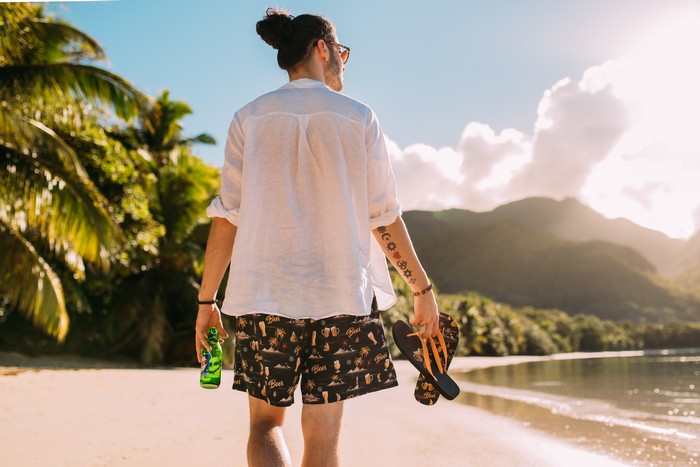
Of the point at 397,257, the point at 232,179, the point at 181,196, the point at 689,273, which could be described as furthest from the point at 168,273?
the point at 689,273

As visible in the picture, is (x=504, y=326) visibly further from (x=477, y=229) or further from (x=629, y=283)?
(x=477, y=229)

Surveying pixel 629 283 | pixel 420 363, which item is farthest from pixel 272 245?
pixel 629 283

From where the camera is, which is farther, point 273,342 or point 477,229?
point 477,229

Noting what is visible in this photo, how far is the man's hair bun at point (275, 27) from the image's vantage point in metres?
2.22

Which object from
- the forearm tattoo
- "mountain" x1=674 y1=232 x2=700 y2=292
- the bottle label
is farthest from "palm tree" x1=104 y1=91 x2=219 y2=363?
"mountain" x1=674 y1=232 x2=700 y2=292

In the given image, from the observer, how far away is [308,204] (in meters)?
2.00

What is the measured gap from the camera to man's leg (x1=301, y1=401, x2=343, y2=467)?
A: 1.97 meters

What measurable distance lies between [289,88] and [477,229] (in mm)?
167492

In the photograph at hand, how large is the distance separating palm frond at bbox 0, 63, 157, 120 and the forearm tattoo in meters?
8.48

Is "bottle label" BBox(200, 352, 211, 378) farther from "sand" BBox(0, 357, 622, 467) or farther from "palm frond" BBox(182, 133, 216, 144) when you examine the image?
"palm frond" BBox(182, 133, 216, 144)

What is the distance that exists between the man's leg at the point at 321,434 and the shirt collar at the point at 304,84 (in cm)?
106

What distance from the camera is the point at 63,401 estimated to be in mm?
6723

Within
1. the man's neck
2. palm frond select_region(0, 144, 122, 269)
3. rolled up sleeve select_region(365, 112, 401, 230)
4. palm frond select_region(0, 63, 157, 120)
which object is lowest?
rolled up sleeve select_region(365, 112, 401, 230)

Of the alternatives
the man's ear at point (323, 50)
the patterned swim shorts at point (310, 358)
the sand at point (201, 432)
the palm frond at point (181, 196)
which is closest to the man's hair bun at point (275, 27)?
the man's ear at point (323, 50)
